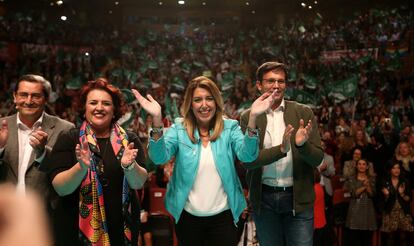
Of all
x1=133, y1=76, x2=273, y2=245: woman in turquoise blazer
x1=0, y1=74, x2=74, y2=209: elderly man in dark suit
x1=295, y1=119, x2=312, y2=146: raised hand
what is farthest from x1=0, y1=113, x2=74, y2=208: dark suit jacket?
x1=295, y1=119, x2=312, y2=146: raised hand

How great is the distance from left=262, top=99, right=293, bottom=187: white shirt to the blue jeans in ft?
0.23

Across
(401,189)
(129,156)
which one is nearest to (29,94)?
(129,156)

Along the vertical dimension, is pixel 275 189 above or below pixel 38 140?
below

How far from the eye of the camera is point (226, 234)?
250cm

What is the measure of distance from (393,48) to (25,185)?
43.9 ft

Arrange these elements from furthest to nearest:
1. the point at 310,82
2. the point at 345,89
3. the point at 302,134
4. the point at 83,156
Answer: the point at 310,82 < the point at 345,89 < the point at 302,134 < the point at 83,156

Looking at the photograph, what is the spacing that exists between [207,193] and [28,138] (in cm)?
104

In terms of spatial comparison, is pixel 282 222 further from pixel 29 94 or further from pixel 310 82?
pixel 310 82

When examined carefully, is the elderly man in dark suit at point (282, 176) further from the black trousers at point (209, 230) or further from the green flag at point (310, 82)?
the green flag at point (310, 82)

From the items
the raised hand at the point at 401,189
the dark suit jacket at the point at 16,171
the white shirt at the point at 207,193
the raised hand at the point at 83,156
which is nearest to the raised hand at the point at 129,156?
the raised hand at the point at 83,156

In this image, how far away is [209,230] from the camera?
2520 millimetres

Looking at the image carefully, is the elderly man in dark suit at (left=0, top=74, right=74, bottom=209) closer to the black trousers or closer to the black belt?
the black trousers

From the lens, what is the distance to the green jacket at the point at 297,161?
2.72m

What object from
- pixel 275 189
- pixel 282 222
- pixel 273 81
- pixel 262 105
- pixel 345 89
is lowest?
pixel 282 222
